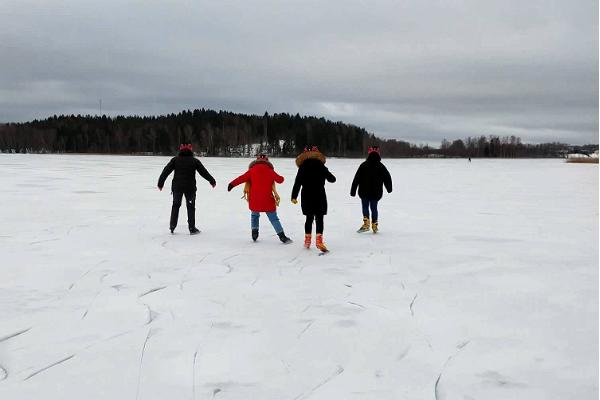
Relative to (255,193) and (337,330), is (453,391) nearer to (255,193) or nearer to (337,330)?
(337,330)

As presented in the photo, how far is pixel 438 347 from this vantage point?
348 cm

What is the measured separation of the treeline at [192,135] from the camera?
111062 millimetres

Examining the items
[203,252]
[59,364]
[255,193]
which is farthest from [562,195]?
[59,364]

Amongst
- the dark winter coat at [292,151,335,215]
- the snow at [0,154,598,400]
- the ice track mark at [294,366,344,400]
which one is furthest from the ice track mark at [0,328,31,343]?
the dark winter coat at [292,151,335,215]

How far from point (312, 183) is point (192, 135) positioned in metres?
112

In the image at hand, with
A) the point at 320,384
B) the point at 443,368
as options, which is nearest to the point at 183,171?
the point at 320,384

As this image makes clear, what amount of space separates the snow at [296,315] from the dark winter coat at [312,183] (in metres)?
0.64

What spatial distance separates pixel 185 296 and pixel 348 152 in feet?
368

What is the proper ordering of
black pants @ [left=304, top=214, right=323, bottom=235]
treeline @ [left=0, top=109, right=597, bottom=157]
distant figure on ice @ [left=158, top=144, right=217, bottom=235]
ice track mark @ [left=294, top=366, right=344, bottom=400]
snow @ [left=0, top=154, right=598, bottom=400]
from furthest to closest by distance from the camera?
1. treeline @ [left=0, top=109, right=597, bottom=157]
2. distant figure on ice @ [left=158, top=144, right=217, bottom=235]
3. black pants @ [left=304, top=214, right=323, bottom=235]
4. snow @ [left=0, top=154, right=598, bottom=400]
5. ice track mark @ [left=294, top=366, right=344, bottom=400]

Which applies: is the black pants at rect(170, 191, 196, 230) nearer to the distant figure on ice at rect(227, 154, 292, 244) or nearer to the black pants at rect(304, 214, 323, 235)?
the distant figure on ice at rect(227, 154, 292, 244)

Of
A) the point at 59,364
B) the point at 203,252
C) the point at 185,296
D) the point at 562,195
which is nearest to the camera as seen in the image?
the point at 59,364

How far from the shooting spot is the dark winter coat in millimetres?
6828

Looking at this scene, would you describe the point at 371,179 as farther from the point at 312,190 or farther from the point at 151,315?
the point at 151,315

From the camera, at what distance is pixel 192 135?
115 meters
